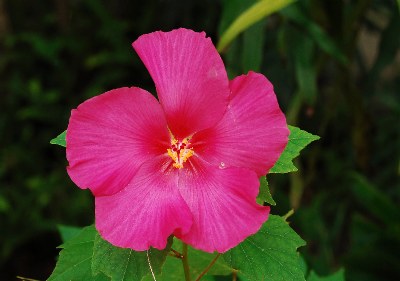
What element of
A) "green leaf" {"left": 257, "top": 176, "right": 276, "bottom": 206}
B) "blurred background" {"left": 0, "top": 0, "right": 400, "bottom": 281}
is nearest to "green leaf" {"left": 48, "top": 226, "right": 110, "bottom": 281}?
"green leaf" {"left": 257, "top": 176, "right": 276, "bottom": 206}

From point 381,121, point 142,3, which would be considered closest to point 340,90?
point 381,121

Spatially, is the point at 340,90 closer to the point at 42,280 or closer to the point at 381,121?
the point at 381,121

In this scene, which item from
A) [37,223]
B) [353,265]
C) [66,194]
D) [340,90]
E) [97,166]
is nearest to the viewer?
[97,166]

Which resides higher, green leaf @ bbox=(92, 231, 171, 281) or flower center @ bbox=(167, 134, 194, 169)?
flower center @ bbox=(167, 134, 194, 169)

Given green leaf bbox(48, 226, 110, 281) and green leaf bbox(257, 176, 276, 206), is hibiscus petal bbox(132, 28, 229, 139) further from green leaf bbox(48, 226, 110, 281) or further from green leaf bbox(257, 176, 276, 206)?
green leaf bbox(48, 226, 110, 281)

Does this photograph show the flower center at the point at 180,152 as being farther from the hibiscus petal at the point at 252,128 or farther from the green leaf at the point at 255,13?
the green leaf at the point at 255,13

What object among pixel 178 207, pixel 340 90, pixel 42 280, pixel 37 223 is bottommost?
pixel 42 280
